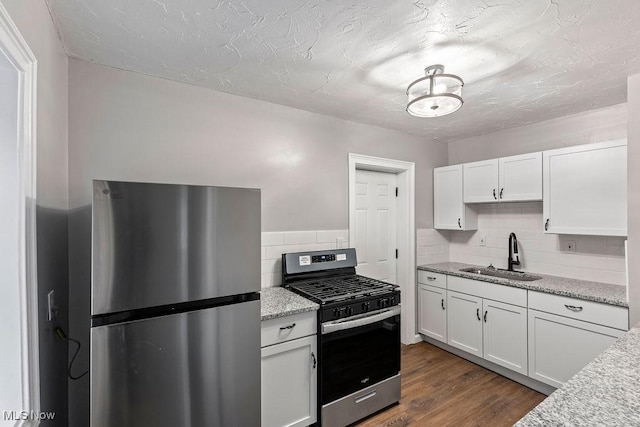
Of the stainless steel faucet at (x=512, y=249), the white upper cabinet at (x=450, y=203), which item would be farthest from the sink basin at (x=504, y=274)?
the white upper cabinet at (x=450, y=203)

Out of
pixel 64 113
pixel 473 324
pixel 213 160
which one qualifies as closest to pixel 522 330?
pixel 473 324

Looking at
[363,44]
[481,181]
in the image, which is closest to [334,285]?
[363,44]

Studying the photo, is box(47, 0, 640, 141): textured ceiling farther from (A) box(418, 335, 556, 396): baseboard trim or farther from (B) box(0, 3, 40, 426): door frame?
(A) box(418, 335, 556, 396): baseboard trim

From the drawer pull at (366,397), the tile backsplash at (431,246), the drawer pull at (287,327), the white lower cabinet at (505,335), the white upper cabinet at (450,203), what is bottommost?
the drawer pull at (366,397)

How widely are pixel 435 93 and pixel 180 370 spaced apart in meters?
2.03

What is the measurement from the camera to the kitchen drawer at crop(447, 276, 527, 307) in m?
2.56

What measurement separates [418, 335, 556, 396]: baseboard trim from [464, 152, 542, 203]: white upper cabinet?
5.25ft

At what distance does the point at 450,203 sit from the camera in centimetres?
347

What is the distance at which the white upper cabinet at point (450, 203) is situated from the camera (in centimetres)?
337

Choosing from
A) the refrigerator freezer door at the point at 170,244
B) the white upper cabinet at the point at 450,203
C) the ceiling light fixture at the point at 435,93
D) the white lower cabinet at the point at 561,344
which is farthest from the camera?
the white upper cabinet at the point at 450,203

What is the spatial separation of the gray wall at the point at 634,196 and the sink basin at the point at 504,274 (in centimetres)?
85

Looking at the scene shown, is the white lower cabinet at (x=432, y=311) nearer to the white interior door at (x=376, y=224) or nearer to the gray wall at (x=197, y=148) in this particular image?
the white interior door at (x=376, y=224)

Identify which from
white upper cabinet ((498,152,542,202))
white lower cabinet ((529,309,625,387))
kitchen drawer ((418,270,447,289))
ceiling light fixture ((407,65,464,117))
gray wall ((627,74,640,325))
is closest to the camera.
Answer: ceiling light fixture ((407,65,464,117))
